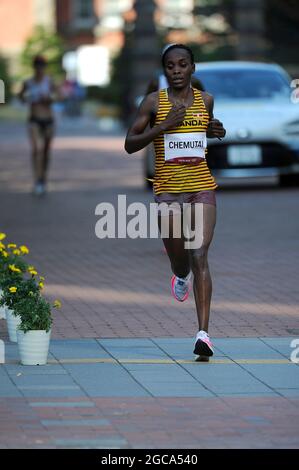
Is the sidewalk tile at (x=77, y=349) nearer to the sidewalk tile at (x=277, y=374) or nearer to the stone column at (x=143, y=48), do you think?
the sidewalk tile at (x=277, y=374)

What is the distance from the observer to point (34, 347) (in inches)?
345

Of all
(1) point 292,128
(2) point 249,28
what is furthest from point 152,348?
(2) point 249,28

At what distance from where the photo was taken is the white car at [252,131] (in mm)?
20562

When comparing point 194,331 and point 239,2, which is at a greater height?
point 239,2

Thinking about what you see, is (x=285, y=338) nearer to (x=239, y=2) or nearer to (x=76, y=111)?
(x=239, y=2)

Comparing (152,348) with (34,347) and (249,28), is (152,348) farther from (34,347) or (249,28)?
(249,28)

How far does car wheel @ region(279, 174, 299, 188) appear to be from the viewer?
21.8m

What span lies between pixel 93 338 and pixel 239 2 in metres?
34.7

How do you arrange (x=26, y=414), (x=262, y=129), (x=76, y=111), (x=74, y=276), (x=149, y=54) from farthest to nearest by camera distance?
(x=76, y=111)
(x=149, y=54)
(x=262, y=129)
(x=74, y=276)
(x=26, y=414)

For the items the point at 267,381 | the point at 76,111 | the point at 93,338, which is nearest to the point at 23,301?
the point at 93,338

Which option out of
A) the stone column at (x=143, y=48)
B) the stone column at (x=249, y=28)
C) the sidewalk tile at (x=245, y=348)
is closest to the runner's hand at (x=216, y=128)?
the sidewalk tile at (x=245, y=348)

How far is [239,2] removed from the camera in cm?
4353

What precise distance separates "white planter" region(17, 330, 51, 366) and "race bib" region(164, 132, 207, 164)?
Result: 1272mm

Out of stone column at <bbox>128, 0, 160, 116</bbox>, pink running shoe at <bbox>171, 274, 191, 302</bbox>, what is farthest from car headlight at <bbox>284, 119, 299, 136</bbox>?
stone column at <bbox>128, 0, 160, 116</bbox>
